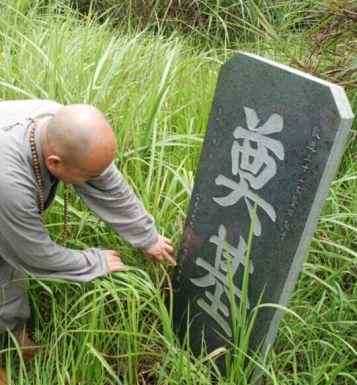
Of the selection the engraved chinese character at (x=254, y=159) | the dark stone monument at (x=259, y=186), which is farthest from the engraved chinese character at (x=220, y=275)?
the engraved chinese character at (x=254, y=159)

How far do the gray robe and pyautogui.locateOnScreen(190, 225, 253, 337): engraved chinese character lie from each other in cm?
21

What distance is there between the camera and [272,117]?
163cm

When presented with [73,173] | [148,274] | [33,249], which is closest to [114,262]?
[148,274]

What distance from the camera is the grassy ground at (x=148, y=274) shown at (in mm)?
1843

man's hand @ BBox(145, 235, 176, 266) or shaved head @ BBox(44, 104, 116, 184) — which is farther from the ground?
shaved head @ BBox(44, 104, 116, 184)

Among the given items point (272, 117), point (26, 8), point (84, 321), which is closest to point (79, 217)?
point (84, 321)

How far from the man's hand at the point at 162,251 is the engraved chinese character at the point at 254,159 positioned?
340mm

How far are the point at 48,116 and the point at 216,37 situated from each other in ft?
9.74

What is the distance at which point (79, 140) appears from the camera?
5.27 feet

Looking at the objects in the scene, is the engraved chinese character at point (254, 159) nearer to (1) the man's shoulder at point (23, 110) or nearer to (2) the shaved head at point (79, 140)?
(2) the shaved head at point (79, 140)

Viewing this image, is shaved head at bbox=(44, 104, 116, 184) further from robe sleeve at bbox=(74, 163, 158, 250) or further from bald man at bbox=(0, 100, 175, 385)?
robe sleeve at bbox=(74, 163, 158, 250)

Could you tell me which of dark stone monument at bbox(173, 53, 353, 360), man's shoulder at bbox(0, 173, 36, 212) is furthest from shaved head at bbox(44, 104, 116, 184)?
dark stone monument at bbox(173, 53, 353, 360)

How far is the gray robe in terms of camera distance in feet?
5.48

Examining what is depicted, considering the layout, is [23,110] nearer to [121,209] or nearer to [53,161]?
[53,161]
